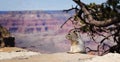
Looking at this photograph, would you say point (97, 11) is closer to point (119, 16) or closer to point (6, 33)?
point (119, 16)

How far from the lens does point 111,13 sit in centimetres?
1585

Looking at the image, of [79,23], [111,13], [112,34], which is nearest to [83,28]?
[79,23]

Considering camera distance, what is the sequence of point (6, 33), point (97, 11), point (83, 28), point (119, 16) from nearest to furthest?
point (119, 16)
point (97, 11)
point (83, 28)
point (6, 33)

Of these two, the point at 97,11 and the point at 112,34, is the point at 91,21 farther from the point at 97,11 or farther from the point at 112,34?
the point at 112,34

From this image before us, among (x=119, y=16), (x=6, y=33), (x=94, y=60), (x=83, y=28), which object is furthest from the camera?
(x=6, y=33)

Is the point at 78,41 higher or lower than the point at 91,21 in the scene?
lower

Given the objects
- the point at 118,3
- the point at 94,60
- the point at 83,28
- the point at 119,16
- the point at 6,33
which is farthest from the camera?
the point at 6,33

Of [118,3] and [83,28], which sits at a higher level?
[118,3]

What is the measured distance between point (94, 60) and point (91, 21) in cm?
149

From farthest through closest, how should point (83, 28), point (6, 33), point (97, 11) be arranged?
point (6, 33) → point (83, 28) → point (97, 11)

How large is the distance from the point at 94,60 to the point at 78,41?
17.1 ft

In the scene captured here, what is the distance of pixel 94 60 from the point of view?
44.4ft

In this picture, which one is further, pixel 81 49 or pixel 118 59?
pixel 81 49

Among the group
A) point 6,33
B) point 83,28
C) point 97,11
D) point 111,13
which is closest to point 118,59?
point 111,13
